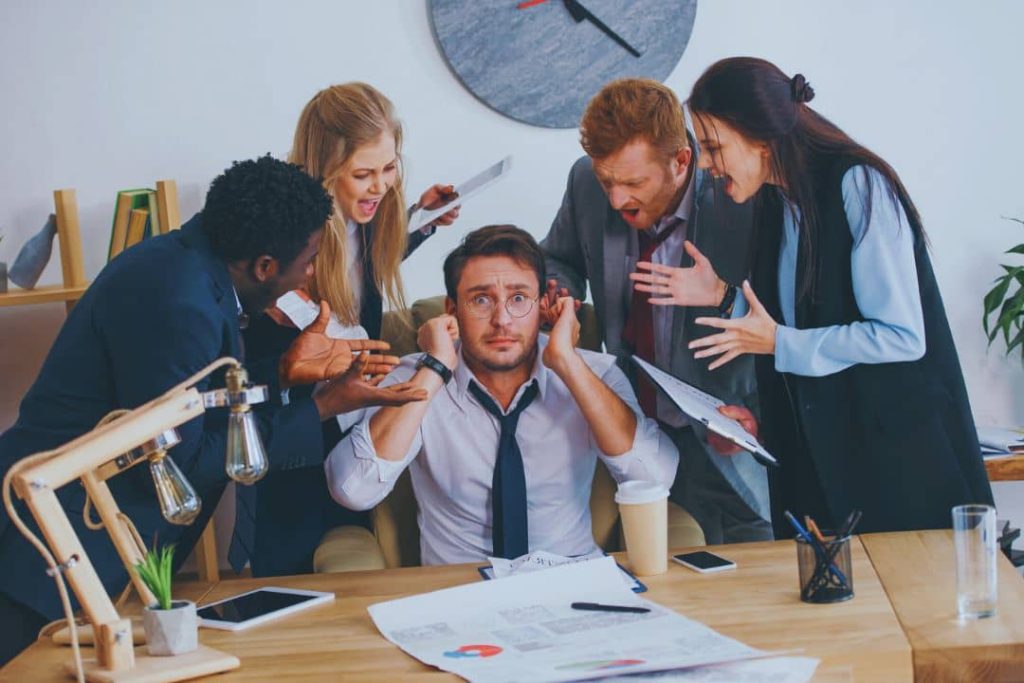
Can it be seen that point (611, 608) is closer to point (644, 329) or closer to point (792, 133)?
point (644, 329)

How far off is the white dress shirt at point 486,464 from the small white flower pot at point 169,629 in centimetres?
80

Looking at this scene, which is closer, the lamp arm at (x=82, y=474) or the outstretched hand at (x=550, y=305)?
the lamp arm at (x=82, y=474)

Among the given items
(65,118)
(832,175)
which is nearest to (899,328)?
(832,175)

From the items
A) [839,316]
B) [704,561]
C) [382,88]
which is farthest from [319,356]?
[839,316]

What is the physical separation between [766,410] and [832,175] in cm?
52

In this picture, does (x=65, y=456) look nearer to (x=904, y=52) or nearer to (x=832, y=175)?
(x=832, y=175)

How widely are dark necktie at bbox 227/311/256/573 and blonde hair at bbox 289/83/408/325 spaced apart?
1.55 feet

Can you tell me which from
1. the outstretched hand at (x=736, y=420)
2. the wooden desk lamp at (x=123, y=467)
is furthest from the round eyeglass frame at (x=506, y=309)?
the wooden desk lamp at (x=123, y=467)

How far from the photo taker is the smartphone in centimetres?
198

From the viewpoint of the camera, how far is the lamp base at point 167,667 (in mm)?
1583

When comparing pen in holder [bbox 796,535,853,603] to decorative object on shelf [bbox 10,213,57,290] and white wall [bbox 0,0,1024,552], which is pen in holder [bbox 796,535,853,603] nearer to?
white wall [bbox 0,0,1024,552]

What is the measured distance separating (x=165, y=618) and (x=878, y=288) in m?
1.50

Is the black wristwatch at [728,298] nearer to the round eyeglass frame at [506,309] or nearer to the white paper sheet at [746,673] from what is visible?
the round eyeglass frame at [506,309]

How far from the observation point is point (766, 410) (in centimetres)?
269
